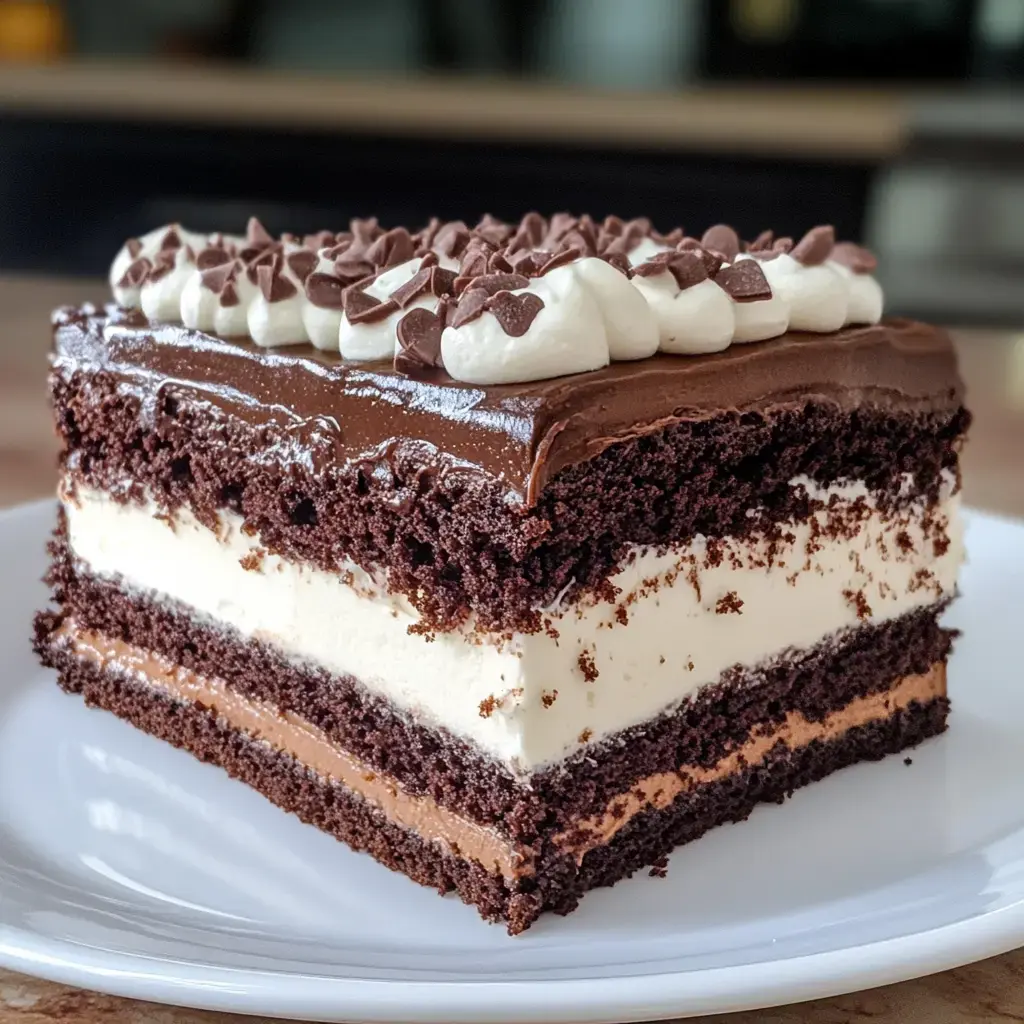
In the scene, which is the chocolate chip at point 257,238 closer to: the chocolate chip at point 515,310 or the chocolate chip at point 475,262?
the chocolate chip at point 475,262

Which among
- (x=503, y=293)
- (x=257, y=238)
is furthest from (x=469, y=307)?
(x=257, y=238)

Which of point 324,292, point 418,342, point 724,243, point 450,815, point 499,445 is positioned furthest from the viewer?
point 724,243

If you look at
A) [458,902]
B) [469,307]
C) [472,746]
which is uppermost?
[469,307]

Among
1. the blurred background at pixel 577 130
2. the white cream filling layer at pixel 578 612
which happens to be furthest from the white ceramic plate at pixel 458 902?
the blurred background at pixel 577 130

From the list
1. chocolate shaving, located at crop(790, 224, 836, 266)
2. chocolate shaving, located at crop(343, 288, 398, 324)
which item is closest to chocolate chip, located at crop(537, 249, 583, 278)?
chocolate shaving, located at crop(343, 288, 398, 324)

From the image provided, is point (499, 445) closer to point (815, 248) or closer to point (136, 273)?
point (815, 248)

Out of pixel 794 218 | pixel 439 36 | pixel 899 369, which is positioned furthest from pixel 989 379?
pixel 439 36

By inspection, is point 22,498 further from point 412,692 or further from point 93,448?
point 412,692
